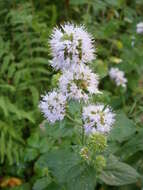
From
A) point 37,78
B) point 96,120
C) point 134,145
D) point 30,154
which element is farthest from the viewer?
point 37,78

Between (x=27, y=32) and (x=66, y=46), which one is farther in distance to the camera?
(x=27, y=32)

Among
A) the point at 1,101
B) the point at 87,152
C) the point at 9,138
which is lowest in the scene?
the point at 87,152

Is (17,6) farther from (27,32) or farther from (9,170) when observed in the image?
(9,170)

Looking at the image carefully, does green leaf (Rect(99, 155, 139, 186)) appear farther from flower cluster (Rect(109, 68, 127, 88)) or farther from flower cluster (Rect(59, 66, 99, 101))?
flower cluster (Rect(109, 68, 127, 88))

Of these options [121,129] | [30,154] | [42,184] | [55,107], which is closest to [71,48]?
[55,107]

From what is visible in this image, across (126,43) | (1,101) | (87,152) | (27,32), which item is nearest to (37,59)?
(27,32)

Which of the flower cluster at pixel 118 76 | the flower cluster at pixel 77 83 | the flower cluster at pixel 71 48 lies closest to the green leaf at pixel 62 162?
the flower cluster at pixel 77 83

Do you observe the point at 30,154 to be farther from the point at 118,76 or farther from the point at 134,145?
the point at 118,76
